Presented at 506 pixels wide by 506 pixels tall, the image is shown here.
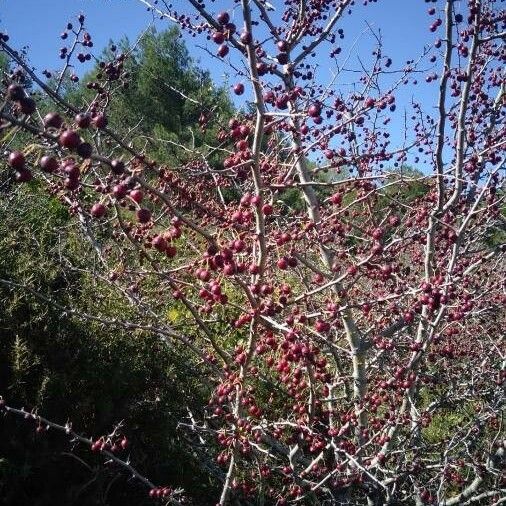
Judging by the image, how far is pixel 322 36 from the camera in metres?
3.58

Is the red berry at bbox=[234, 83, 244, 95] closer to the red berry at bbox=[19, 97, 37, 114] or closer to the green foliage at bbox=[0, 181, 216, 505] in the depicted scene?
the red berry at bbox=[19, 97, 37, 114]

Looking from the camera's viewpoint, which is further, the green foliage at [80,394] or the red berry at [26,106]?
the green foliage at [80,394]

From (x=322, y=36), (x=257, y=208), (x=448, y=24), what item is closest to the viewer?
(x=257, y=208)

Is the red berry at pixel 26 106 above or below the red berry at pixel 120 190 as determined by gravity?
above

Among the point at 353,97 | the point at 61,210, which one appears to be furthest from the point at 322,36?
the point at 61,210

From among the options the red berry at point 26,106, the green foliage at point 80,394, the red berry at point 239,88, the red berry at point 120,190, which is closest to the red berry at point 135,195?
→ the red berry at point 120,190

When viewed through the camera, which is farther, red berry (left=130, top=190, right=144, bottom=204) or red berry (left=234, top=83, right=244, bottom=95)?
red berry (left=234, top=83, right=244, bottom=95)

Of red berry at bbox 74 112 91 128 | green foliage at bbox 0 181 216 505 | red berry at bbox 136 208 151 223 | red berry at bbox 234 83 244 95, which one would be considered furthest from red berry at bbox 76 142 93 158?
green foliage at bbox 0 181 216 505

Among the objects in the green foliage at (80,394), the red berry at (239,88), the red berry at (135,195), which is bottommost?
the green foliage at (80,394)

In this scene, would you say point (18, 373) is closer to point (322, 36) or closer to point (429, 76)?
point (322, 36)

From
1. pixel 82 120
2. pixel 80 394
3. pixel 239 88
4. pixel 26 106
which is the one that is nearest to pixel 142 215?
pixel 82 120

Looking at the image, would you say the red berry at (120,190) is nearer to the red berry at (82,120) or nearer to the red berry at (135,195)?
the red berry at (135,195)

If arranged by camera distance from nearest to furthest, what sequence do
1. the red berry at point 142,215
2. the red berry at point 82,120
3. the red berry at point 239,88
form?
the red berry at point 82,120 → the red berry at point 142,215 → the red berry at point 239,88

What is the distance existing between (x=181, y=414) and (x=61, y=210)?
5.75 m
